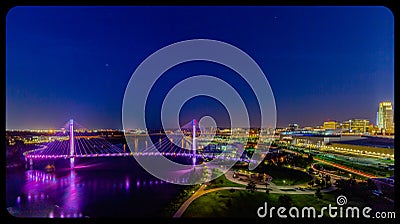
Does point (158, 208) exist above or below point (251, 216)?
below

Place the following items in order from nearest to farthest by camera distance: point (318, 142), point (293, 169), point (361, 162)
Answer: point (361, 162) < point (293, 169) < point (318, 142)

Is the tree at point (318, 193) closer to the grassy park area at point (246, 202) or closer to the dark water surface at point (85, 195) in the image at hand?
the grassy park area at point (246, 202)

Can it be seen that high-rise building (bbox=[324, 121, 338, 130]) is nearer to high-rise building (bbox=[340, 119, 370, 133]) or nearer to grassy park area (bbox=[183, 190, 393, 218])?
high-rise building (bbox=[340, 119, 370, 133])

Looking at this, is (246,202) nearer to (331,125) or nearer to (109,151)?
(331,125)

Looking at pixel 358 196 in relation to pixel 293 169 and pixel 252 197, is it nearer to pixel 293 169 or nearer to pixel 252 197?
pixel 252 197

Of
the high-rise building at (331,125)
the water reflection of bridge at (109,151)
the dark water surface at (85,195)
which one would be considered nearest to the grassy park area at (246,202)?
the dark water surface at (85,195)

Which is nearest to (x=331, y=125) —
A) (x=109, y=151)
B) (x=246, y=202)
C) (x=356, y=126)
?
(x=356, y=126)

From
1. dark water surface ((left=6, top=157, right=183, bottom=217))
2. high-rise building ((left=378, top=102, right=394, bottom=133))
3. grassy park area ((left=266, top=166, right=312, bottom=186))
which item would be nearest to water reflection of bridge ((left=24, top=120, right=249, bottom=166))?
grassy park area ((left=266, top=166, right=312, bottom=186))
